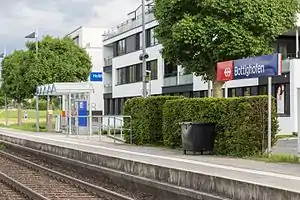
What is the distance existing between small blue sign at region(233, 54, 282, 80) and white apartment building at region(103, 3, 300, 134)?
1181 cm

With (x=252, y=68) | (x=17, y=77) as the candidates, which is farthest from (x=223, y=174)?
(x=17, y=77)

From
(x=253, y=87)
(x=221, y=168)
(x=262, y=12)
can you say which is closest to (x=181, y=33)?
(x=262, y=12)

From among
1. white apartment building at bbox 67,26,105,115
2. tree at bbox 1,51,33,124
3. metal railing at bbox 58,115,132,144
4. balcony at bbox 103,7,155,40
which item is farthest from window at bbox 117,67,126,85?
metal railing at bbox 58,115,132,144

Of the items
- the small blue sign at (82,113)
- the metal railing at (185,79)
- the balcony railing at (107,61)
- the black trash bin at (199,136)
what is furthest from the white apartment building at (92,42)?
the black trash bin at (199,136)

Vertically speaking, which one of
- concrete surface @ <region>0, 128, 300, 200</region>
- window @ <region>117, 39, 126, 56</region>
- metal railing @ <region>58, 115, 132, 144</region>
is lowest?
concrete surface @ <region>0, 128, 300, 200</region>

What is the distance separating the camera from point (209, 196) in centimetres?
1238

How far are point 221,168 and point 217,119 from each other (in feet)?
19.3

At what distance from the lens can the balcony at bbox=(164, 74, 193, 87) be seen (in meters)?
52.0

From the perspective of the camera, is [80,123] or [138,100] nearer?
[138,100]

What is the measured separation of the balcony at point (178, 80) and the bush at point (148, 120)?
24.3 metres

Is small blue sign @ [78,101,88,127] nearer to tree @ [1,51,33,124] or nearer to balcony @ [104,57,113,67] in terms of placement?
tree @ [1,51,33,124]

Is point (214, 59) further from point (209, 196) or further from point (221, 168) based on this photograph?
point (209, 196)

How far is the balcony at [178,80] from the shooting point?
5200cm

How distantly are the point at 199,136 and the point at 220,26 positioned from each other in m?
6.06
